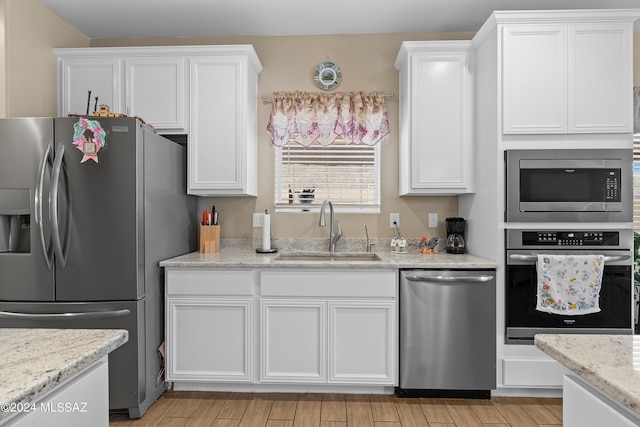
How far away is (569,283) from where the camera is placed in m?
2.41

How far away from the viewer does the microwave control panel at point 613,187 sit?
2.45 m

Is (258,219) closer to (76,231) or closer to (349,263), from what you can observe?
(349,263)

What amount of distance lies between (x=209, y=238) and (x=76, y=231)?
97cm

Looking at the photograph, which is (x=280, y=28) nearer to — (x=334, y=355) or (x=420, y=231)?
(x=420, y=231)

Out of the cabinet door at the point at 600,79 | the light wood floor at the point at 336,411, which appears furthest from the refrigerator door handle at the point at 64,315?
the cabinet door at the point at 600,79

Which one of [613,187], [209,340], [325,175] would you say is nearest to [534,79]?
[613,187]

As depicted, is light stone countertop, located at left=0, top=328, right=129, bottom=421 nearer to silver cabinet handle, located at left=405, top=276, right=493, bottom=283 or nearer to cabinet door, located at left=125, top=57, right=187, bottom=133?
silver cabinet handle, located at left=405, top=276, right=493, bottom=283

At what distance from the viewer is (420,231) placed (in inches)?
128

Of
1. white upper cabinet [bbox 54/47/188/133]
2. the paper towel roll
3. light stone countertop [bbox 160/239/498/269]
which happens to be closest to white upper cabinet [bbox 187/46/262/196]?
white upper cabinet [bbox 54/47/188/133]

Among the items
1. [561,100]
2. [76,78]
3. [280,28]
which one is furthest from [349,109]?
[76,78]

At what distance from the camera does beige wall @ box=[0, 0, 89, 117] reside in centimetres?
252

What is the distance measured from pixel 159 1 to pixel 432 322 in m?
2.82

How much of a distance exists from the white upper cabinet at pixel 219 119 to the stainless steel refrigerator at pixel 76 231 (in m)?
0.58

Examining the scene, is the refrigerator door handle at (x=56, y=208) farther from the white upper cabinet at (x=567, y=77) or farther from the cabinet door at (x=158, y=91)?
the white upper cabinet at (x=567, y=77)
